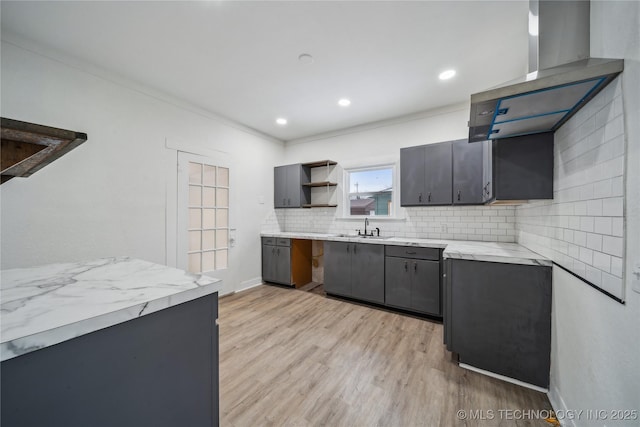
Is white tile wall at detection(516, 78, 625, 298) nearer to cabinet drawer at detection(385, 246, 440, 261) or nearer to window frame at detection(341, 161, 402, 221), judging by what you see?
cabinet drawer at detection(385, 246, 440, 261)

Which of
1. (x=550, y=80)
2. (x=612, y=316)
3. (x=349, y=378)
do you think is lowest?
(x=349, y=378)

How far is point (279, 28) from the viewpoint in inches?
76.0

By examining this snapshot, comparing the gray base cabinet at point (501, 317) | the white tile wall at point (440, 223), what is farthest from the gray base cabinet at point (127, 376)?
the white tile wall at point (440, 223)

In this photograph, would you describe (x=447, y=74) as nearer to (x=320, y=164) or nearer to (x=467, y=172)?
(x=467, y=172)

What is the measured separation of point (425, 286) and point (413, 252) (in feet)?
1.34

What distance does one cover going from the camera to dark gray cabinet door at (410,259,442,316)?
273 centimetres

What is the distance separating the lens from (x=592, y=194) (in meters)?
1.20

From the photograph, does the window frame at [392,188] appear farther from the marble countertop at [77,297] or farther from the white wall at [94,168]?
the marble countertop at [77,297]

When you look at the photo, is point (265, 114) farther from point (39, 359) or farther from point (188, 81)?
point (39, 359)

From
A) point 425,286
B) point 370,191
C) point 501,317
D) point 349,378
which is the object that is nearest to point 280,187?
point 370,191

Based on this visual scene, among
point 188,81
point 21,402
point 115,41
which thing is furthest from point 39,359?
point 188,81

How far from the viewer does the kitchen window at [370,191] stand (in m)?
3.72

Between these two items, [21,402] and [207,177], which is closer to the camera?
[21,402]

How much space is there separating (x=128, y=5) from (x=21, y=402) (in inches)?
93.0
